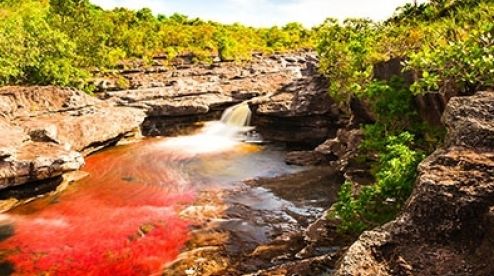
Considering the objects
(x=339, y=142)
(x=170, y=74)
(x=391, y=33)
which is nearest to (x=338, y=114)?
(x=339, y=142)

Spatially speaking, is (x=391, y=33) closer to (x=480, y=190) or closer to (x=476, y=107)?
(x=476, y=107)

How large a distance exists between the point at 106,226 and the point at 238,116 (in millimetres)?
15865

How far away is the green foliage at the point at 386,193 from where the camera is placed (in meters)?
7.43

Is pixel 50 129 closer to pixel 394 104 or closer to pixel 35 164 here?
pixel 35 164

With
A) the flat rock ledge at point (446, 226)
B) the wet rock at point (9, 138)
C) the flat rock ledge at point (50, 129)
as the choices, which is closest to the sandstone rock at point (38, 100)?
the flat rock ledge at point (50, 129)

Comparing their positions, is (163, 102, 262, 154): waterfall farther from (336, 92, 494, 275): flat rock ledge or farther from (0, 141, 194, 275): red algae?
(336, 92, 494, 275): flat rock ledge

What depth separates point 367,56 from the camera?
14984 millimetres

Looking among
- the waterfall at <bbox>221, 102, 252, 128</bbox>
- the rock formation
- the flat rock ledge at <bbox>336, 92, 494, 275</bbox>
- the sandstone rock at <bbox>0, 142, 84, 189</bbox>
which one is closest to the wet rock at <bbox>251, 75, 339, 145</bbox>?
the rock formation

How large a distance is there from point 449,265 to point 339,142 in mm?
14459

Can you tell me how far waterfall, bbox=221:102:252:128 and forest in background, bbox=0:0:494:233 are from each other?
26.1 feet

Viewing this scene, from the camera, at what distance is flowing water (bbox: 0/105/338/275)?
11.6 m

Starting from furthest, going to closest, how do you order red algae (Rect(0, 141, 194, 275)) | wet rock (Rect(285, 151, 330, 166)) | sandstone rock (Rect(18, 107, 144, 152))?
1. wet rock (Rect(285, 151, 330, 166))
2. sandstone rock (Rect(18, 107, 144, 152))
3. red algae (Rect(0, 141, 194, 275))

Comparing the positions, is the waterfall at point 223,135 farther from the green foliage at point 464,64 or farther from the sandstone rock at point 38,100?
the green foliage at point 464,64

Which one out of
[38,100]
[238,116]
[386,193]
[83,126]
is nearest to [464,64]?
[386,193]
